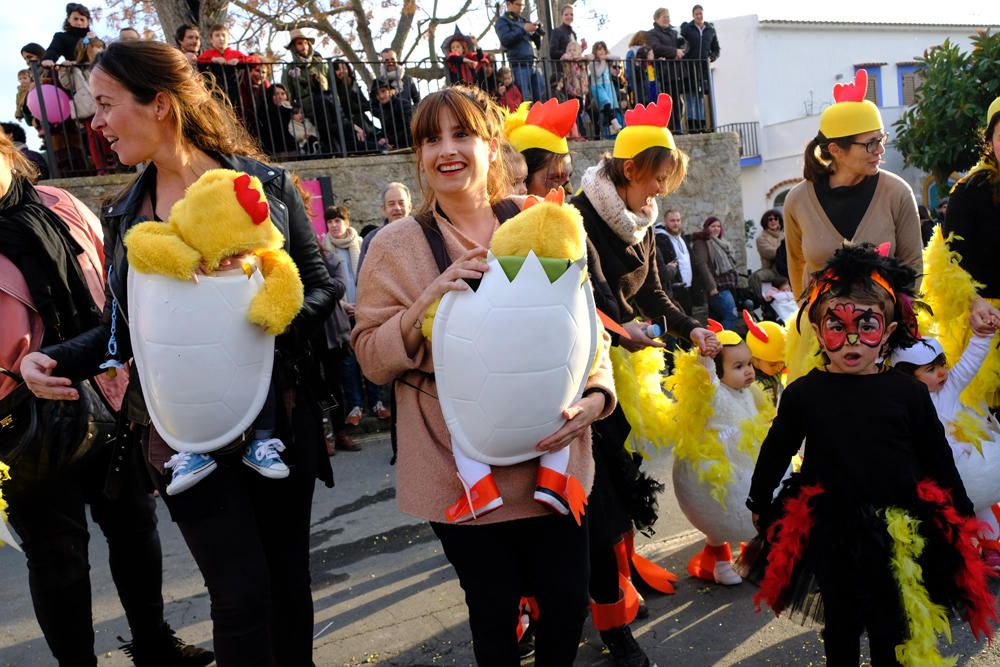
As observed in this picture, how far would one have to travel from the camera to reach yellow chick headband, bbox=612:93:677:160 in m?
3.12

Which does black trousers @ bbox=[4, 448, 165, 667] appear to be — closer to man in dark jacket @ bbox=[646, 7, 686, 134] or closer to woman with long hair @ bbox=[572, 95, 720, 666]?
woman with long hair @ bbox=[572, 95, 720, 666]

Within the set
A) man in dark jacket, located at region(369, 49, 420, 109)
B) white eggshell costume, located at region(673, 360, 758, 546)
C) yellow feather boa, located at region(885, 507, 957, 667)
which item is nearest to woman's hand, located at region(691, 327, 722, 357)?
white eggshell costume, located at region(673, 360, 758, 546)

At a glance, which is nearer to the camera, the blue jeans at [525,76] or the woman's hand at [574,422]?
the woman's hand at [574,422]

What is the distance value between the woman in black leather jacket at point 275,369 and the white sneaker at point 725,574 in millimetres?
1699

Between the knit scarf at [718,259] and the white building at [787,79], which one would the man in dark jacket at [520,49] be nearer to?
the knit scarf at [718,259]

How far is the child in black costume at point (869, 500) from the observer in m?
2.34

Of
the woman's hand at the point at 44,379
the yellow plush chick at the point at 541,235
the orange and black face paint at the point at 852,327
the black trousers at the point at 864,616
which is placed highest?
the yellow plush chick at the point at 541,235

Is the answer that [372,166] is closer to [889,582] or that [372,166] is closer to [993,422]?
[993,422]

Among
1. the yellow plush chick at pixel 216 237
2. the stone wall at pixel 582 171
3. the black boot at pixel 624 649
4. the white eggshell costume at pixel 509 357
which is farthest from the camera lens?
the stone wall at pixel 582 171

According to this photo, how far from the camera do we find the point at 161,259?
199 cm

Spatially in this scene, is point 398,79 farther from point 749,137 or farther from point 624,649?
→ point 749,137

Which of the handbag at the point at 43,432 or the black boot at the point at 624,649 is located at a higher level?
the handbag at the point at 43,432

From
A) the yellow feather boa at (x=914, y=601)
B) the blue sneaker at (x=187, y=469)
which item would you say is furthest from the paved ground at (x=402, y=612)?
the blue sneaker at (x=187, y=469)

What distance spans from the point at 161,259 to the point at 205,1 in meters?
9.99
